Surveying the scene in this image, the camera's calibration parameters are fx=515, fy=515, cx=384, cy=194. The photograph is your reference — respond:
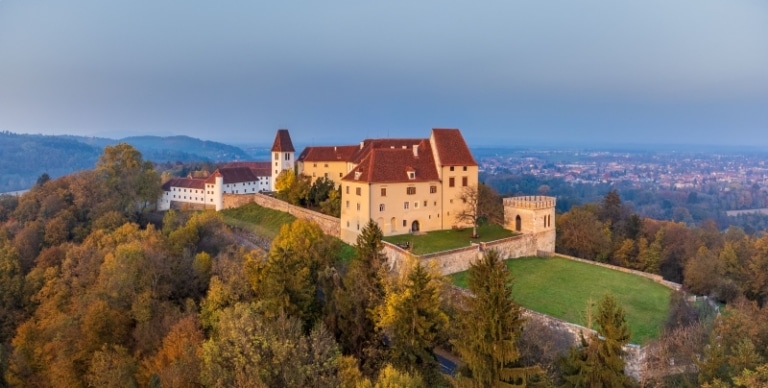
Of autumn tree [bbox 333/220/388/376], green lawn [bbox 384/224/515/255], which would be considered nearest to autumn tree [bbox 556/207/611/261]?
green lawn [bbox 384/224/515/255]

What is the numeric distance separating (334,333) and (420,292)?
6803mm

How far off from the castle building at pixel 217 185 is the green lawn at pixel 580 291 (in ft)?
124

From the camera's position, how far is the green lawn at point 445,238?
38.5m

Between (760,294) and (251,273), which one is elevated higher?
(251,273)

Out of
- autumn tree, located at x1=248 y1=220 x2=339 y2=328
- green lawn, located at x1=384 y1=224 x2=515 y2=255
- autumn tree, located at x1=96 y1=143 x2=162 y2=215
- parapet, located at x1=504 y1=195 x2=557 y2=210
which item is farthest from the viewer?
autumn tree, located at x1=96 y1=143 x2=162 y2=215

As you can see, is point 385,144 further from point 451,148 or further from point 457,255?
point 457,255

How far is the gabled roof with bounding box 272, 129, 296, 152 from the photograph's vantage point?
67.8 metres

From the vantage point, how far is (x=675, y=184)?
16888 centimetres

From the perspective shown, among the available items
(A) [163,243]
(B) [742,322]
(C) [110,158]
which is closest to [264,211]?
(A) [163,243]

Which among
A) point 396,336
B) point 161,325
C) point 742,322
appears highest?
point 742,322

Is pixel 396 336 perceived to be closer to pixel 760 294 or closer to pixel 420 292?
pixel 420 292

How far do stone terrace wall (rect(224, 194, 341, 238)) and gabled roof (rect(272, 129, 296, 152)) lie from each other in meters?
7.98

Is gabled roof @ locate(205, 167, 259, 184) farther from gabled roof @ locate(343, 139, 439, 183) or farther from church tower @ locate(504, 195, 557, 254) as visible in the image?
church tower @ locate(504, 195, 557, 254)

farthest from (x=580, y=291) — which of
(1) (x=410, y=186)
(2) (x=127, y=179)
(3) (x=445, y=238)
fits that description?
(2) (x=127, y=179)
